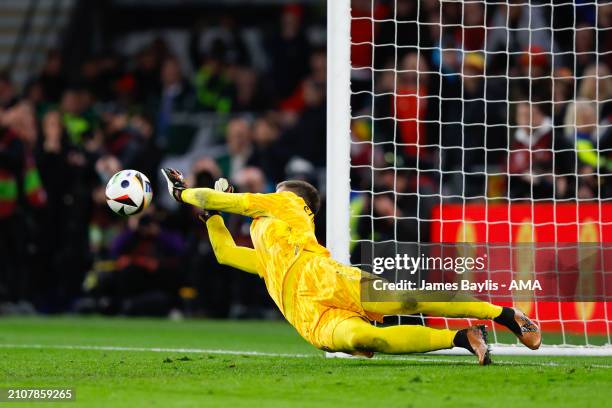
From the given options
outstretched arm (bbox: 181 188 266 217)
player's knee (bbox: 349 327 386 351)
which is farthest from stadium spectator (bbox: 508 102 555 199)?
player's knee (bbox: 349 327 386 351)

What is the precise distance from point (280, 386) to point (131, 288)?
8.08 metres

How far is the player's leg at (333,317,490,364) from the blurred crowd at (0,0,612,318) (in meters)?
4.01

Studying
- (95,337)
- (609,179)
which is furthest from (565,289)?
(95,337)

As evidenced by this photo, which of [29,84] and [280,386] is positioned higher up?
[29,84]

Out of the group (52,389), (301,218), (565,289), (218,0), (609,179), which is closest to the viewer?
(52,389)

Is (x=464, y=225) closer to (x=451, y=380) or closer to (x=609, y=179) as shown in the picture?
(x=609, y=179)

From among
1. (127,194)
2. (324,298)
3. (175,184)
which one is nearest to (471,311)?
(324,298)

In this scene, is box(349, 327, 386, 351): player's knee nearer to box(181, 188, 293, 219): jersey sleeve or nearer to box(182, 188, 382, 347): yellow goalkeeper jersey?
box(182, 188, 382, 347): yellow goalkeeper jersey

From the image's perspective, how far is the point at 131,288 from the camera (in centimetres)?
1473

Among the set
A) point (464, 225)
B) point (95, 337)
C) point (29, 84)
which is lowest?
point (95, 337)

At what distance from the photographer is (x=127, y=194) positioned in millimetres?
8508

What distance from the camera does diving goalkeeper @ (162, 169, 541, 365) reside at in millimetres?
7715

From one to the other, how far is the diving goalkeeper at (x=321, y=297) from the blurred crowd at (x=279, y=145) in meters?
3.74

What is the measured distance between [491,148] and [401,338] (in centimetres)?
570
